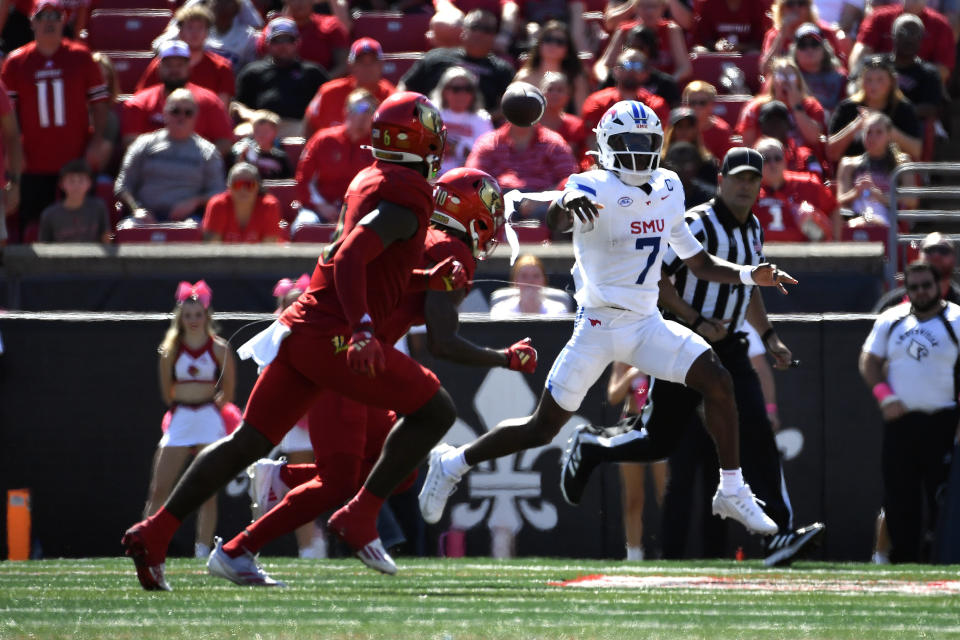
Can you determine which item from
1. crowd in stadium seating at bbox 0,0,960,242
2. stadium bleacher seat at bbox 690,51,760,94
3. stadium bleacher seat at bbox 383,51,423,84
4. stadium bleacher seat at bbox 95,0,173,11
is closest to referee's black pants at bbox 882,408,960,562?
crowd in stadium seating at bbox 0,0,960,242

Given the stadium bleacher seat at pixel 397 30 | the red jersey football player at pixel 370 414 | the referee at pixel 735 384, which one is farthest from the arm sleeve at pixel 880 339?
the stadium bleacher seat at pixel 397 30

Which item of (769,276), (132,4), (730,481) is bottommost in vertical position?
(730,481)

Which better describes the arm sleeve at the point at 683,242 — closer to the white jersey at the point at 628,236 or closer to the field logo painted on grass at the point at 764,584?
the white jersey at the point at 628,236

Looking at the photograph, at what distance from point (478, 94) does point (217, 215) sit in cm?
210

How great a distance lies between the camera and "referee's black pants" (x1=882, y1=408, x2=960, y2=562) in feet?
30.2

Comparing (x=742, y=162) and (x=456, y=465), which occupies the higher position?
(x=742, y=162)

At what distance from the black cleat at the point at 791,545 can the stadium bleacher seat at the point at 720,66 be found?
19.5 feet

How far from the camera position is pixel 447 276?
647 centimetres

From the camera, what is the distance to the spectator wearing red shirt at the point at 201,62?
42.4 feet

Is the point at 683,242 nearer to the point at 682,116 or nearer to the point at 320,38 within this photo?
the point at 682,116

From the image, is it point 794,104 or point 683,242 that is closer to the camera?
point 683,242

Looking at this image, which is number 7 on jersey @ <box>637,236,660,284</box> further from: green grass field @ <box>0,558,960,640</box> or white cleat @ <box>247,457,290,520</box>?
white cleat @ <box>247,457,290,520</box>

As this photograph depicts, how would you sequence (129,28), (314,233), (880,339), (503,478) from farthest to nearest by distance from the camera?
(129,28) → (314,233) → (503,478) → (880,339)

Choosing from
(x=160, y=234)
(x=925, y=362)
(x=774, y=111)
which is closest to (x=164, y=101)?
(x=160, y=234)
